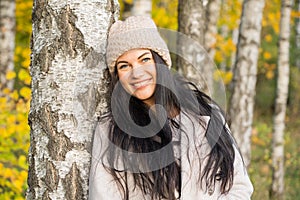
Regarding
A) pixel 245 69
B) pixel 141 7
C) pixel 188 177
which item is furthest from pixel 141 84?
pixel 245 69

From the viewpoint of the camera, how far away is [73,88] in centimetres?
253

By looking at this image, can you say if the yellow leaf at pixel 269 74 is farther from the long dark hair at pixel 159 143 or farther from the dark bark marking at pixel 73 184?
the dark bark marking at pixel 73 184

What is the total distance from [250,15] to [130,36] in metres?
4.02

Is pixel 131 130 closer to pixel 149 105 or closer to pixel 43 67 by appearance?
pixel 149 105

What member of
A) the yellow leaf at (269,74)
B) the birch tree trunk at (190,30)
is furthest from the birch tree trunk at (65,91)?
the yellow leaf at (269,74)

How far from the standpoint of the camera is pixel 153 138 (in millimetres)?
2703

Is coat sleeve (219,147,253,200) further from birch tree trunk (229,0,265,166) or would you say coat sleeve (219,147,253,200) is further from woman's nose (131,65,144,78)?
birch tree trunk (229,0,265,166)

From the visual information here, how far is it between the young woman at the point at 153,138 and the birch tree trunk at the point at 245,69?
361cm

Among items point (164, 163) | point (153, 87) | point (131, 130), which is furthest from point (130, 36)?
point (164, 163)

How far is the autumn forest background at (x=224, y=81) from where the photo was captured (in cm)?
429

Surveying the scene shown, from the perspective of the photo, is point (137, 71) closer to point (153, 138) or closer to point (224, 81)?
point (153, 138)

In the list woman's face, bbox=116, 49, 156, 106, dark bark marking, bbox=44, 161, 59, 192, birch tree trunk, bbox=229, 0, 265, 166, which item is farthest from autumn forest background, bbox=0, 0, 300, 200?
woman's face, bbox=116, 49, 156, 106

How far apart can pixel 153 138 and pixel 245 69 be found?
12.7 feet

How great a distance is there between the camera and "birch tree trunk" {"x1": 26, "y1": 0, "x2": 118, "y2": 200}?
98.8 inches
